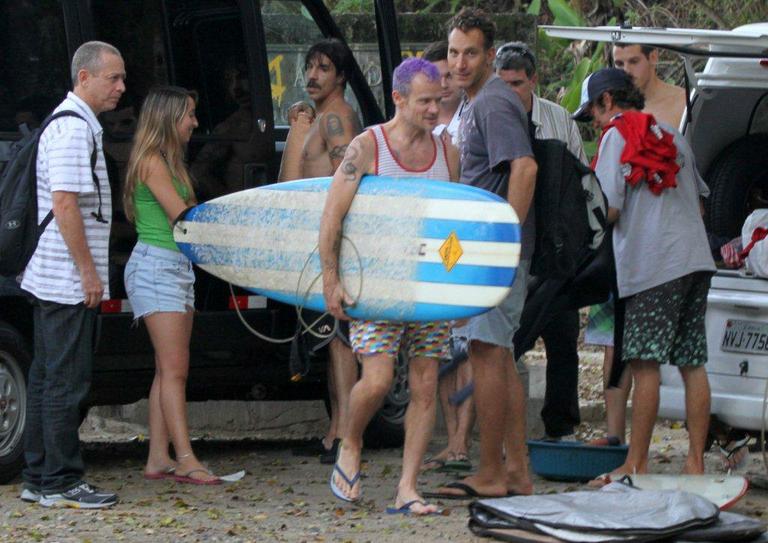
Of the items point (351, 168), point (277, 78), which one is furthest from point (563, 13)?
point (351, 168)

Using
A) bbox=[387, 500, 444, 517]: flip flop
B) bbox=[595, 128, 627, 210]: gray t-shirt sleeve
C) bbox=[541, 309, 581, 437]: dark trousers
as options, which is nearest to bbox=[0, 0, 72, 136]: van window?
bbox=[387, 500, 444, 517]: flip flop

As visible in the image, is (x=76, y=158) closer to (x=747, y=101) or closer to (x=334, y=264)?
(x=334, y=264)

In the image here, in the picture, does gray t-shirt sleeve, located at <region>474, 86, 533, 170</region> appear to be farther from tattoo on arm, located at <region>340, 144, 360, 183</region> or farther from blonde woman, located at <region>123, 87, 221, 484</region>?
blonde woman, located at <region>123, 87, 221, 484</region>

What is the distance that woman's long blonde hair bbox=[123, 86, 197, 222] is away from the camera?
7074 millimetres

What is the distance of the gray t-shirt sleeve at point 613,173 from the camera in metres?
6.83

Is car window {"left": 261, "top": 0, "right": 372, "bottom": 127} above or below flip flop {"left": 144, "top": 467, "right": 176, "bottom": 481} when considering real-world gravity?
above

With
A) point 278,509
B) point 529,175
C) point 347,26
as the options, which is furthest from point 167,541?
point 347,26

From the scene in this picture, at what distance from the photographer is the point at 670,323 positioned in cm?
675

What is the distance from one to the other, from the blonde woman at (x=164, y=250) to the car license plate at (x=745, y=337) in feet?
8.11

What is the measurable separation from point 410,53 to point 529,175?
14.9ft

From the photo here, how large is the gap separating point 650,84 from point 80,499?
3.83 meters

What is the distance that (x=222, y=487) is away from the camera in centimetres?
726

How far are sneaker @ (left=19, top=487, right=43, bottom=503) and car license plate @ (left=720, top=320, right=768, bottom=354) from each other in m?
3.10

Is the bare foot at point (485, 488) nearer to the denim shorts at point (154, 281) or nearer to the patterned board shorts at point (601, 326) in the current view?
the patterned board shorts at point (601, 326)
